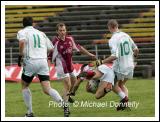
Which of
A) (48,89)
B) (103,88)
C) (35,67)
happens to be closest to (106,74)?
(103,88)

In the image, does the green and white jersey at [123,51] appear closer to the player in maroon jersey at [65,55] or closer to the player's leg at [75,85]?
the player in maroon jersey at [65,55]

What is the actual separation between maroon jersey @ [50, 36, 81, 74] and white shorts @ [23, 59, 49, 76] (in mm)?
1583

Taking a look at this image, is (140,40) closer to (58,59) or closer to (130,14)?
(130,14)

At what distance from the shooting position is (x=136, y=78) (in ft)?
78.3

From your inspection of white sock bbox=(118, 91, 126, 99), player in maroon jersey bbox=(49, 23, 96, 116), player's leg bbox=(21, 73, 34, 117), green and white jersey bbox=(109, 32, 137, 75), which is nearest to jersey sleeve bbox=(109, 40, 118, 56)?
green and white jersey bbox=(109, 32, 137, 75)

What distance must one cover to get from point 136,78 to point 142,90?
5.70 m

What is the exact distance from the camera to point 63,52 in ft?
47.6

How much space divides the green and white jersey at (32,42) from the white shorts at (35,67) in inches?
3.6

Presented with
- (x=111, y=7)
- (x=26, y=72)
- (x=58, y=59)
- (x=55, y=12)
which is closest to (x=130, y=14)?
(x=111, y=7)

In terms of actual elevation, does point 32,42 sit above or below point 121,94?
above

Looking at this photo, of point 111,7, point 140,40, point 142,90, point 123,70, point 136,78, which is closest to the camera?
point 123,70

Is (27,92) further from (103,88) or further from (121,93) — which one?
(121,93)

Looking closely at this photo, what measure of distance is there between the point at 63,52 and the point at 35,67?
6.11 feet

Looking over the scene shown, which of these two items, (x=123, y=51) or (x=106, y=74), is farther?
(x=106, y=74)
